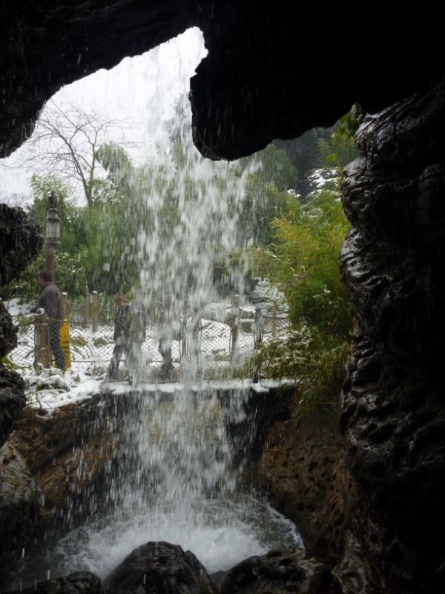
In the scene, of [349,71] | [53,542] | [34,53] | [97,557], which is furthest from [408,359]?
[53,542]

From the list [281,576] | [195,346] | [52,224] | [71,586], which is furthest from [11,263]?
[52,224]

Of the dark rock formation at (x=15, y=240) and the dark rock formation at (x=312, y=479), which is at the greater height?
the dark rock formation at (x=15, y=240)

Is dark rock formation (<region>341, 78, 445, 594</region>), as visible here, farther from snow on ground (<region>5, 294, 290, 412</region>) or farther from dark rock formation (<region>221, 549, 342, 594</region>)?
snow on ground (<region>5, 294, 290, 412</region>)

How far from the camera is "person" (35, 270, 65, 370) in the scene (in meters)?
7.45

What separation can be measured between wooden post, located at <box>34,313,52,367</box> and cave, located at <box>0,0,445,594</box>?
444 cm

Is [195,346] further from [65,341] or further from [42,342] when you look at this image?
[42,342]

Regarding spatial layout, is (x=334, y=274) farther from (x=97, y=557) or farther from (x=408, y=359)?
(x=97, y=557)

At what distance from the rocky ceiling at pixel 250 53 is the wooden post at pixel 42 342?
4.54m

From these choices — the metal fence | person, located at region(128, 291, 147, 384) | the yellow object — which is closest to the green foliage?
the metal fence

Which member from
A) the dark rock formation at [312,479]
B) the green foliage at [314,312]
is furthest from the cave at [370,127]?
the green foliage at [314,312]

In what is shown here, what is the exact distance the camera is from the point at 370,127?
3172 millimetres

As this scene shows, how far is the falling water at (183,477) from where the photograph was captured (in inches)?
195

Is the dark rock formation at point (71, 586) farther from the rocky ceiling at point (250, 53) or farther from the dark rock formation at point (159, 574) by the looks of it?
the rocky ceiling at point (250, 53)

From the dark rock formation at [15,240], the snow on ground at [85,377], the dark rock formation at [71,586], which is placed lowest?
the dark rock formation at [71,586]
